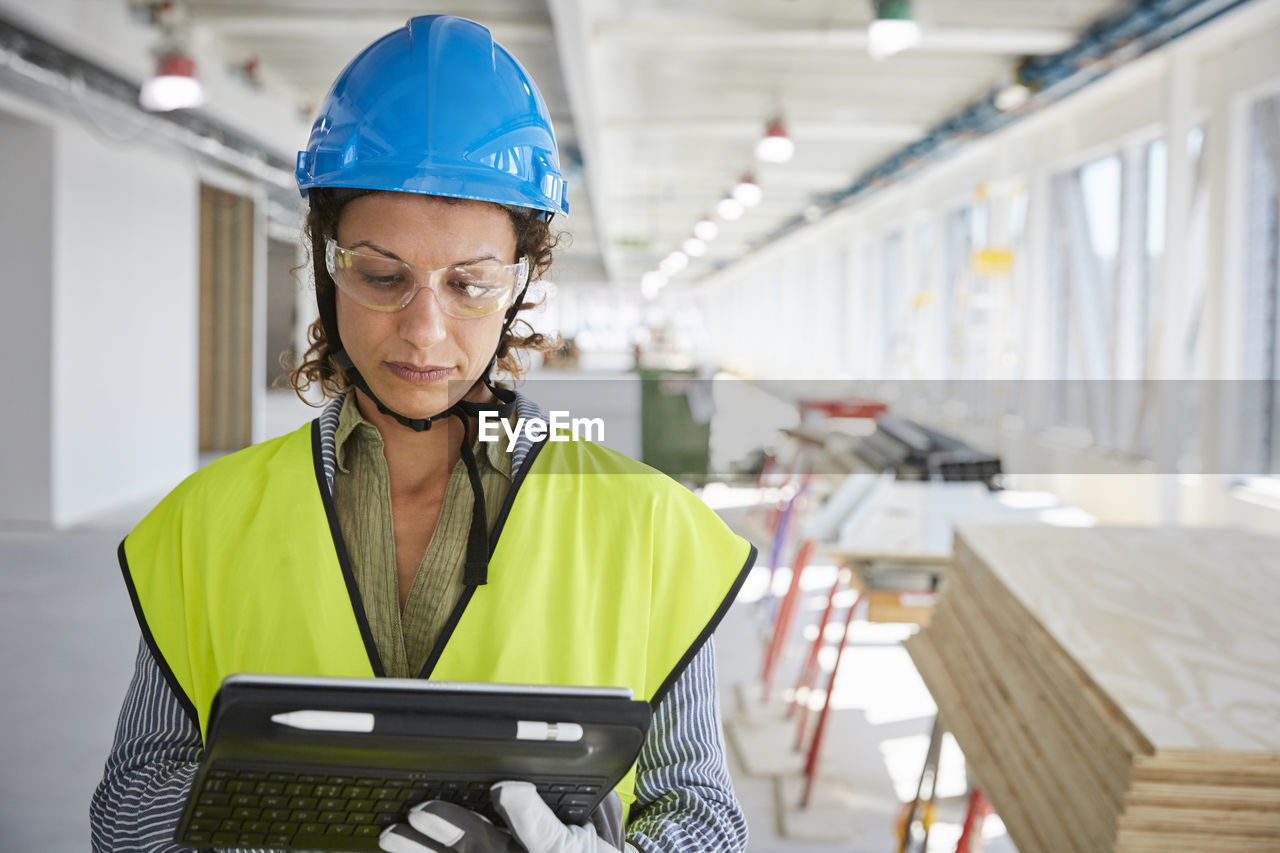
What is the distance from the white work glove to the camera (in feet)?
3.35

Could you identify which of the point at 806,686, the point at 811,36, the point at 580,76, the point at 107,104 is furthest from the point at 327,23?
the point at 806,686

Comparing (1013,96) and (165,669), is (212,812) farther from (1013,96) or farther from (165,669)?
(1013,96)

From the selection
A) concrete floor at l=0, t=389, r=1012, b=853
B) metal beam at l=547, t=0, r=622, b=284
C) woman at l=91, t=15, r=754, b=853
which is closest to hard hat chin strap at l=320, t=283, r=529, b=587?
woman at l=91, t=15, r=754, b=853

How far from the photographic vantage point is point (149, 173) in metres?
9.71

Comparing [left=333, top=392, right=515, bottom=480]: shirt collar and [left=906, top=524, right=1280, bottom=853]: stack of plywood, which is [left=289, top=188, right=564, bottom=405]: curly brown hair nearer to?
[left=333, top=392, right=515, bottom=480]: shirt collar

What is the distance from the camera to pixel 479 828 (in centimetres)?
103

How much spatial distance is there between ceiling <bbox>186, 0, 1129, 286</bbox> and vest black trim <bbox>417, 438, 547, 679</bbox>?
5.20m

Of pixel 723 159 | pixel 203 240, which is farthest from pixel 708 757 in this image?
pixel 723 159

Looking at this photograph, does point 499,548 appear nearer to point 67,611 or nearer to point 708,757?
point 708,757

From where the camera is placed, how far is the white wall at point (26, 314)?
7.98m

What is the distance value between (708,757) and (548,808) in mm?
303

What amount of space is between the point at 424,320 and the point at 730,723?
12.8 ft

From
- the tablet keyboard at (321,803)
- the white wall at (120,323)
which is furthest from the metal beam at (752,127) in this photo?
the tablet keyboard at (321,803)

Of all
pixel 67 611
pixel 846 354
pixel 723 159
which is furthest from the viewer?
pixel 846 354
